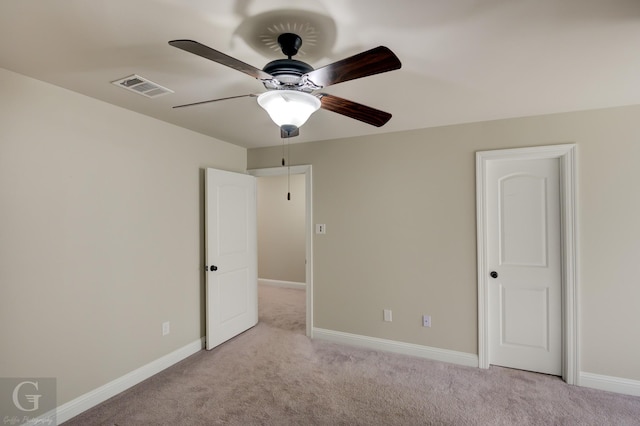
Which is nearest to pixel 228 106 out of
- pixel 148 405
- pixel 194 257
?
pixel 194 257

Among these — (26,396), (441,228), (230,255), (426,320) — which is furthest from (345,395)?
(26,396)

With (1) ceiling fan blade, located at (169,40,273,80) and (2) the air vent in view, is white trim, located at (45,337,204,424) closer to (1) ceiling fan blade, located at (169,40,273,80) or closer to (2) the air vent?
(2) the air vent

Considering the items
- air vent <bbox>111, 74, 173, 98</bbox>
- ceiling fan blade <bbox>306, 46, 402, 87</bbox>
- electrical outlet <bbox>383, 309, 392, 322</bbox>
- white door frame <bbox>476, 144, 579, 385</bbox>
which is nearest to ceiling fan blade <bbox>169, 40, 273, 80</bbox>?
ceiling fan blade <bbox>306, 46, 402, 87</bbox>

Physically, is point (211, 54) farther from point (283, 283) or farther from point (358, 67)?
point (283, 283)

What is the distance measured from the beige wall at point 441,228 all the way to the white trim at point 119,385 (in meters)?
1.50

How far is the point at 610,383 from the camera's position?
8.46ft

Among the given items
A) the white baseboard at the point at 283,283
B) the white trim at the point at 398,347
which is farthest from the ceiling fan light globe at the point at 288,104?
the white baseboard at the point at 283,283

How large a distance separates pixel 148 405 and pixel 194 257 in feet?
4.56

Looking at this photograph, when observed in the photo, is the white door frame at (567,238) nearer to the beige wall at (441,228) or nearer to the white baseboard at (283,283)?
the beige wall at (441,228)

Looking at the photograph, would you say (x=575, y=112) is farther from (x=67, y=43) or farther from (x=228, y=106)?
(x=67, y=43)

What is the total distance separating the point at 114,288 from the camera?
2537mm

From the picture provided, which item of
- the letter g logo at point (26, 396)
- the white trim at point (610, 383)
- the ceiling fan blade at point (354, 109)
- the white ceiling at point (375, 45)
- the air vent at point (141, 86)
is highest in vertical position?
the air vent at point (141, 86)

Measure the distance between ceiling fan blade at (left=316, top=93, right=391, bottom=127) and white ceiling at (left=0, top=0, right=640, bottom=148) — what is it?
263mm

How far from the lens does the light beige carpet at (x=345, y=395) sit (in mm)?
2238
